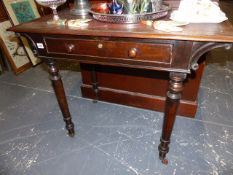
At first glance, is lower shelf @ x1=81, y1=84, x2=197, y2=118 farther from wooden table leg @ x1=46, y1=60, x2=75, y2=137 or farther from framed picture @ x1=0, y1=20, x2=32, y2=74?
framed picture @ x1=0, y1=20, x2=32, y2=74

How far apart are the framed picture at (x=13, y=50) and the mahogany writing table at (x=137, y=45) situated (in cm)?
137

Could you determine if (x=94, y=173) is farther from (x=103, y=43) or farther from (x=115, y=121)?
(x=103, y=43)

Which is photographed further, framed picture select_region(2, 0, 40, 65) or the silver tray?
framed picture select_region(2, 0, 40, 65)

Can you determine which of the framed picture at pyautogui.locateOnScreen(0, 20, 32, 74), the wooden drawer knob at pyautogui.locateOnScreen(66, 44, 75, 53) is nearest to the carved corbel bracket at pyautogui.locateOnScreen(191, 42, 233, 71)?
the wooden drawer knob at pyautogui.locateOnScreen(66, 44, 75, 53)

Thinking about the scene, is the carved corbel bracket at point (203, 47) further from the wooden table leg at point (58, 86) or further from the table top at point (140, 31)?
the wooden table leg at point (58, 86)

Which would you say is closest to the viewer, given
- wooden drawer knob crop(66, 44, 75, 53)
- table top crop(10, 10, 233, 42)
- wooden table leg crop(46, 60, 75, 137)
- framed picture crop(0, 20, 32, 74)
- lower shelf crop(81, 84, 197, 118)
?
table top crop(10, 10, 233, 42)

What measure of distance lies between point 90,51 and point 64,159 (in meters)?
0.76

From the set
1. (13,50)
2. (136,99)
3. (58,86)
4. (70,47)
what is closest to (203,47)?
(70,47)

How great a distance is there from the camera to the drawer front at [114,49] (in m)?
0.82

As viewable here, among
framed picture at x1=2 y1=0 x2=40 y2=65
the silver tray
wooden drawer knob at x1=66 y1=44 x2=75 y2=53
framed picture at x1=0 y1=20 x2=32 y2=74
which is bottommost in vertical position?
framed picture at x1=0 y1=20 x2=32 y2=74

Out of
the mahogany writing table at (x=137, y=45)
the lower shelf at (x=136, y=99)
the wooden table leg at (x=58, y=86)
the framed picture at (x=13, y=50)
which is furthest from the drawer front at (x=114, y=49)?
the framed picture at (x=13, y=50)

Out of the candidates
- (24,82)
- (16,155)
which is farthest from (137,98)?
(24,82)

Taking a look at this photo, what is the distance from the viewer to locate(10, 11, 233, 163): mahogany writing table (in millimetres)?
761

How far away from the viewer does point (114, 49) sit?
0.88 metres
